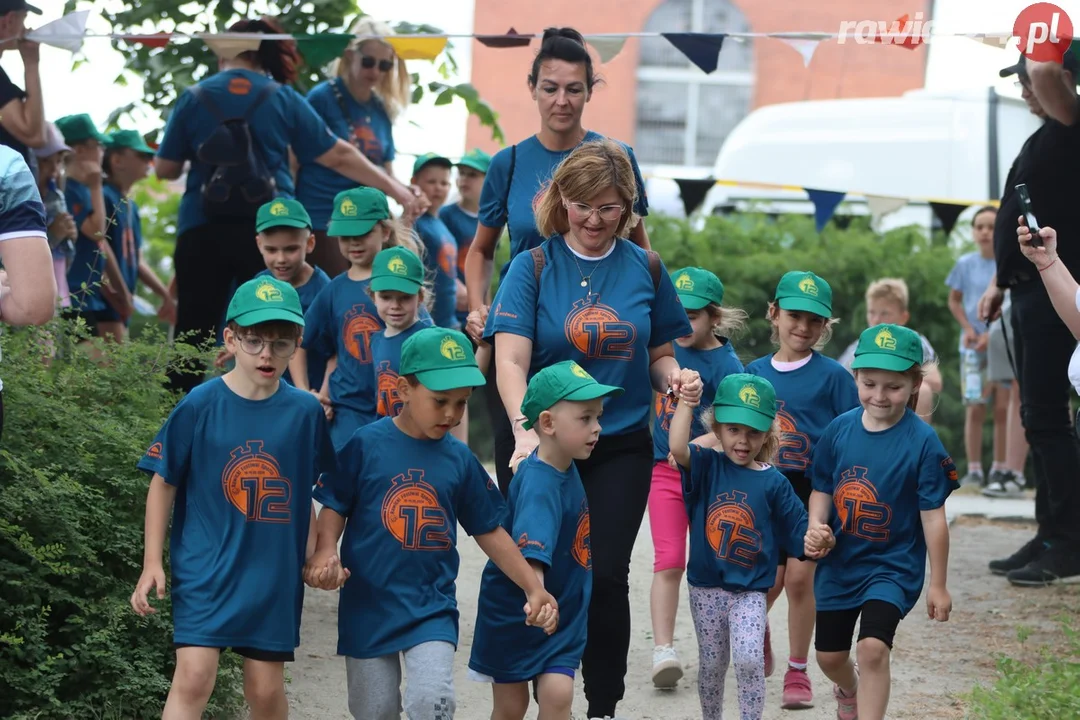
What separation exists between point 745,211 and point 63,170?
897 centimetres

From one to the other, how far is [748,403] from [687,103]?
30.4 meters

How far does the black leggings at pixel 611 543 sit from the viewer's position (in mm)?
4910

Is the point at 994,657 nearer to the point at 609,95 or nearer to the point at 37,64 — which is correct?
the point at 37,64

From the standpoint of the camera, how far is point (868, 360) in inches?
220

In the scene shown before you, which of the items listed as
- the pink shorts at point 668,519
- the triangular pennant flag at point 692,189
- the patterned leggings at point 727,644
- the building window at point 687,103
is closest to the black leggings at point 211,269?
the pink shorts at point 668,519

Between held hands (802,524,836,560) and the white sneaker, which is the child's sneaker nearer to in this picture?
the white sneaker

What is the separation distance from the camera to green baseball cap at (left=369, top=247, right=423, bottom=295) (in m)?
6.45

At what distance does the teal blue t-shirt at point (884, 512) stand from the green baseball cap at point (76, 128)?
17.8 feet

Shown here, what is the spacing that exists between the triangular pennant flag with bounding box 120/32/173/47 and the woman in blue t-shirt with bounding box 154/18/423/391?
4.72 ft

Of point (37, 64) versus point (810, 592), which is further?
point (37, 64)

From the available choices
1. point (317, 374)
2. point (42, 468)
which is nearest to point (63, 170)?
point (317, 374)

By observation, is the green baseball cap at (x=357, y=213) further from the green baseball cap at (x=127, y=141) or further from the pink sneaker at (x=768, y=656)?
the green baseball cap at (x=127, y=141)

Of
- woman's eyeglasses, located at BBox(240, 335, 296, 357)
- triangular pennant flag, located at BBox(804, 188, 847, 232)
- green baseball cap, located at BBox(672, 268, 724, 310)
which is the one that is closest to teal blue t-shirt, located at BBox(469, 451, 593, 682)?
woman's eyeglasses, located at BBox(240, 335, 296, 357)

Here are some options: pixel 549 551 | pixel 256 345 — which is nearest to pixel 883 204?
pixel 549 551
